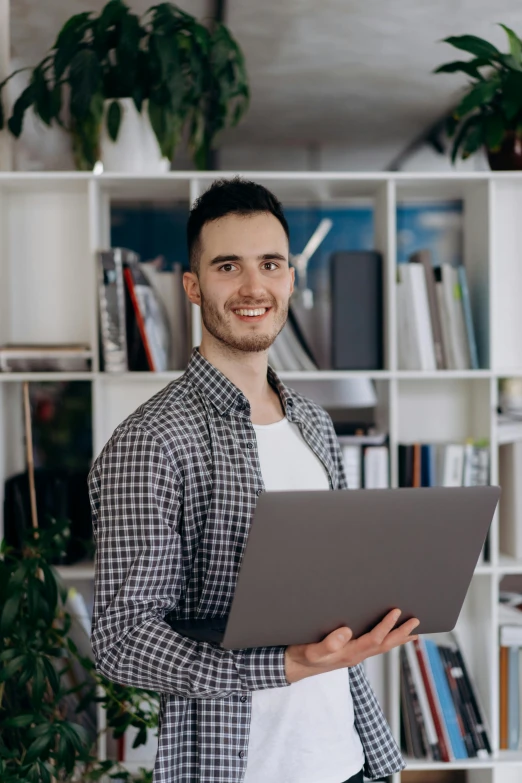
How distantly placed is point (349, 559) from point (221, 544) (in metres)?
0.25

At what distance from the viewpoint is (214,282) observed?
1.29m

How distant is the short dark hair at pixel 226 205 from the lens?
51.6 inches

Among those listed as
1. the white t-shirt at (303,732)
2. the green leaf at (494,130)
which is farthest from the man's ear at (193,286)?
the green leaf at (494,130)

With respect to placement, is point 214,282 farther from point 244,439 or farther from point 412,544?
point 412,544

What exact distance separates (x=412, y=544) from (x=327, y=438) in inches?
20.5

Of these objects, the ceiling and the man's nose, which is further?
the ceiling

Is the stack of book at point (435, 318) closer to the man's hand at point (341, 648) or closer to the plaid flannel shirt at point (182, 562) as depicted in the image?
the plaid flannel shirt at point (182, 562)

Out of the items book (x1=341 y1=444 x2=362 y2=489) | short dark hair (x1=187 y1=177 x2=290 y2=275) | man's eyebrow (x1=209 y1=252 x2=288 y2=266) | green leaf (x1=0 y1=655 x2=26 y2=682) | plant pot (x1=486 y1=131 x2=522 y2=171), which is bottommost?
green leaf (x1=0 y1=655 x2=26 y2=682)

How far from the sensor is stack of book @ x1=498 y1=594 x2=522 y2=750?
229 cm

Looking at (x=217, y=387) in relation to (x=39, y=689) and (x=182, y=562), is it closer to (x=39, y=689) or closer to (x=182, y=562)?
(x=182, y=562)

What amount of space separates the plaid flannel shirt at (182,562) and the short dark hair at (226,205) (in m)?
0.24

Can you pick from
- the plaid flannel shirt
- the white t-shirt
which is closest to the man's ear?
the plaid flannel shirt

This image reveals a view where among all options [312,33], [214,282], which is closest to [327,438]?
[214,282]

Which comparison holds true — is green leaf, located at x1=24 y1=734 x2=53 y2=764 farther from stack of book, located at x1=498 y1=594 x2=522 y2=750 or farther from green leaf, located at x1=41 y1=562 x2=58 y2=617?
stack of book, located at x1=498 y1=594 x2=522 y2=750
